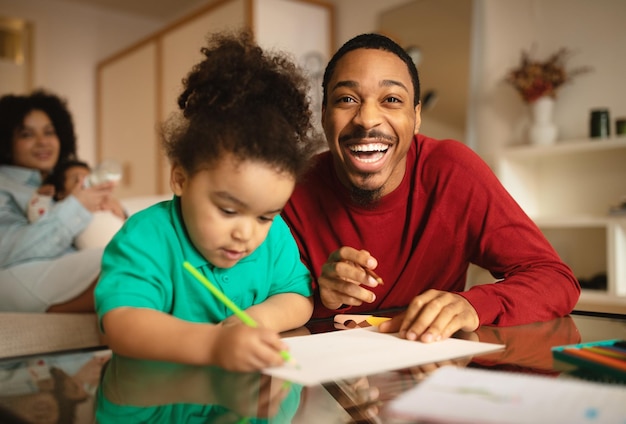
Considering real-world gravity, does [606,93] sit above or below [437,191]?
above

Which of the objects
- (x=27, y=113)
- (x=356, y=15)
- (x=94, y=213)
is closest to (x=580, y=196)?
(x=356, y=15)

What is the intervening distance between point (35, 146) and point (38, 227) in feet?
2.02

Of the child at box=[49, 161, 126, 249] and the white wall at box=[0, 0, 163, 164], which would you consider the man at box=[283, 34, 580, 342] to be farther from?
the white wall at box=[0, 0, 163, 164]

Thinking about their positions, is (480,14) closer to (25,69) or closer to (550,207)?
(550,207)

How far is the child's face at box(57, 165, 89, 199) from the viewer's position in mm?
1946

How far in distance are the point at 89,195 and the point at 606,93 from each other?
2.49 meters

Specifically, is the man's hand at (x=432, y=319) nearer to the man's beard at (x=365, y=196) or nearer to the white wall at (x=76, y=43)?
the man's beard at (x=365, y=196)

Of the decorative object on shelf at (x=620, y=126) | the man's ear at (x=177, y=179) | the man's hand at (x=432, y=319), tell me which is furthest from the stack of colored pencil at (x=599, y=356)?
the decorative object on shelf at (x=620, y=126)

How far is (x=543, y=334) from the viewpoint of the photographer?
0.82 meters

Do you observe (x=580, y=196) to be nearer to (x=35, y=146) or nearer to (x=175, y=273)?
(x=35, y=146)

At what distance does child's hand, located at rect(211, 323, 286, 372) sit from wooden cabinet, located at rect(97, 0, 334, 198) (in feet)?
10.2

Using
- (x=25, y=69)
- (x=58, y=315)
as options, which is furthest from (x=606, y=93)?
(x=25, y=69)

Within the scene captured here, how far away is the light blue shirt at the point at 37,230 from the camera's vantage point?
161 centimetres

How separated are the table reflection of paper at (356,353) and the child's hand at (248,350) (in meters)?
0.01
